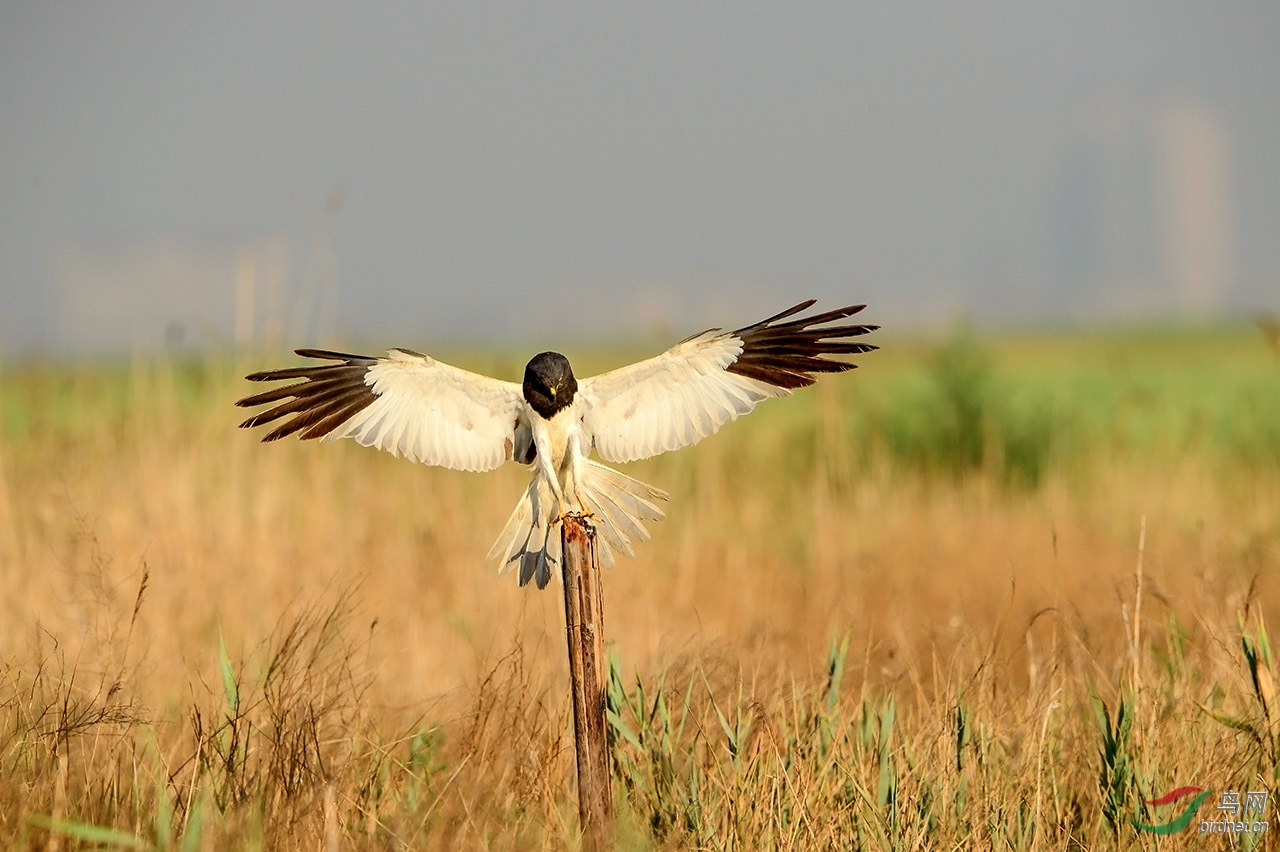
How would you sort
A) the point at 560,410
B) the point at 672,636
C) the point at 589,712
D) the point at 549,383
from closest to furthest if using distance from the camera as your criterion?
the point at 589,712 < the point at 549,383 < the point at 560,410 < the point at 672,636

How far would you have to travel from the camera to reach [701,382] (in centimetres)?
335

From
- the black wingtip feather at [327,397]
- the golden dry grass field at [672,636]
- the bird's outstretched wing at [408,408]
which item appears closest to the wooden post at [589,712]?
the golden dry grass field at [672,636]

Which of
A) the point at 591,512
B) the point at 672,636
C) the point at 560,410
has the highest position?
the point at 560,410

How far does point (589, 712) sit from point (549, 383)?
95 cm

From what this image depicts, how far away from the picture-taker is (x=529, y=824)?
2.66m

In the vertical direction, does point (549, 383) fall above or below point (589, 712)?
above

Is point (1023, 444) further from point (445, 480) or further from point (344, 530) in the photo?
point (344, 530)

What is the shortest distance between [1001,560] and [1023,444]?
400 centimetres

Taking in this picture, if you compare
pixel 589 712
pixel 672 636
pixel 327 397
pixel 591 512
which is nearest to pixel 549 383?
pixel 591 512

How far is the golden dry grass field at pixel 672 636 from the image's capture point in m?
2.73

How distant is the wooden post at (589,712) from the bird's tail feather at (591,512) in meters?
0.59

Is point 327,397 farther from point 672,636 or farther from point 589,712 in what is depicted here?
point 672,636

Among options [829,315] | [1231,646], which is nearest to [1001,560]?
[1231,646]

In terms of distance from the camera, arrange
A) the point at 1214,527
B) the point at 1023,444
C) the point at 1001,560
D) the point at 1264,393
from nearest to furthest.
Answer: the point at 1001,560, the point at 1214,527, the point at 1023,444, the point at 1264,393
